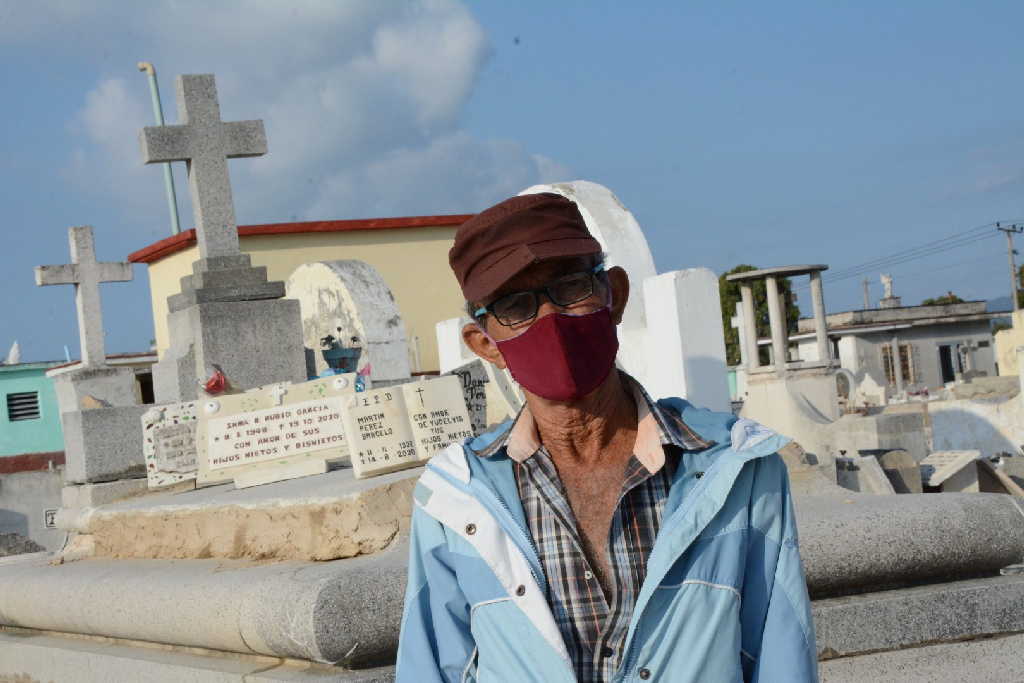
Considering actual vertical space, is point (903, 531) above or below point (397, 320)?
below

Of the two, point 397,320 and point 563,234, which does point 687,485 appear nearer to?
point 563,234

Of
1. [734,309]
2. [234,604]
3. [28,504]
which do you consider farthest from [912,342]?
[234,604]

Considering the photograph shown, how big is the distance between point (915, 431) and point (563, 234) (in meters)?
15.4

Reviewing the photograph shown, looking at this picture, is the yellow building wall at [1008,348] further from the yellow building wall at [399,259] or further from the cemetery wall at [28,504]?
the cemetery wall at [28,504]

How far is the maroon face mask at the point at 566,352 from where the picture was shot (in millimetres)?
2271

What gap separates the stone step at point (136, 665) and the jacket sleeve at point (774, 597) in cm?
192

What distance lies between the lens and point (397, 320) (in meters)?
12.0

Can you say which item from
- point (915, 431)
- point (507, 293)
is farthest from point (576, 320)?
point (915, 431)

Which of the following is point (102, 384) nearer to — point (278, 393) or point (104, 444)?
point (104, 444)

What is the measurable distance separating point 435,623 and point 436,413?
129 inches

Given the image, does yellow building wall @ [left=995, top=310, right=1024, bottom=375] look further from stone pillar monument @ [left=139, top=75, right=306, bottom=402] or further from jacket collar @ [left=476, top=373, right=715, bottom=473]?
jacket collar @ [left=476, top=373, right=715, bottom=473]

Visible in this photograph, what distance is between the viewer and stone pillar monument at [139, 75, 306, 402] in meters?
9.31

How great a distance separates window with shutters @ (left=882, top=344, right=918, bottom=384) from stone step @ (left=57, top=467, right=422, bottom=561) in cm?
4456

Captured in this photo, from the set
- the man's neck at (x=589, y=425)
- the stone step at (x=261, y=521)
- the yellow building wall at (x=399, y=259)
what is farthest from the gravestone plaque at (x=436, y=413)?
the yellow building wall at (x=399, y=259)
